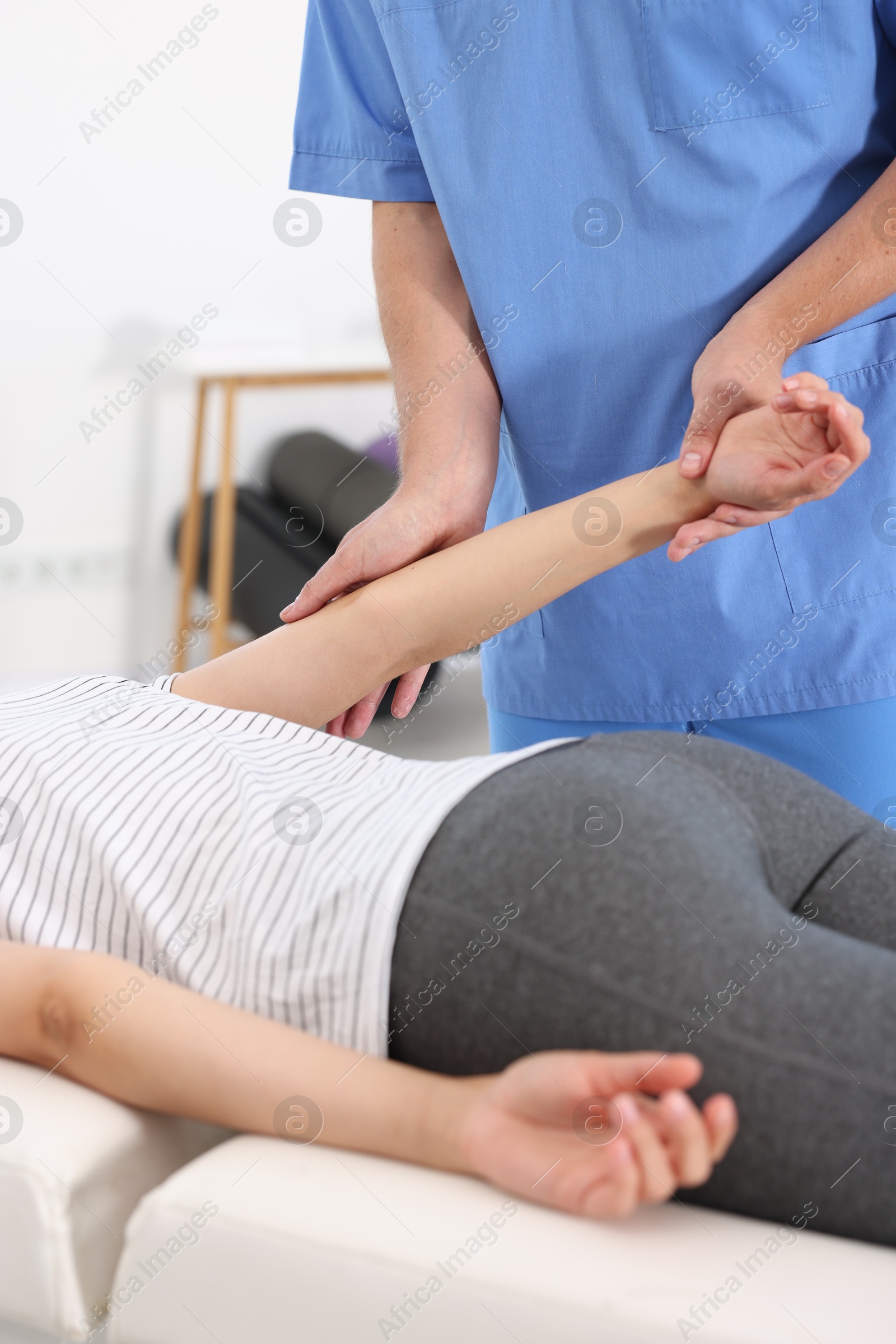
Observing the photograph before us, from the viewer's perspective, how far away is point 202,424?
10.0ft

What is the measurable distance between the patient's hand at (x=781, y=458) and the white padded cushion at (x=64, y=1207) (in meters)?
0.62

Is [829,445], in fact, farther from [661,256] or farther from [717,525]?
[661,256]

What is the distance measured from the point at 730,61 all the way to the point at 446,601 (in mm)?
565

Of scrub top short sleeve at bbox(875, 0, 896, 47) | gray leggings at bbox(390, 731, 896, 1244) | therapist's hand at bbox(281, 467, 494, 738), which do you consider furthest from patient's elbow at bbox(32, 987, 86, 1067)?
scrub top short sleeve at bbox(875, 0, 896, 47)

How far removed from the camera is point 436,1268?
0.54 meters

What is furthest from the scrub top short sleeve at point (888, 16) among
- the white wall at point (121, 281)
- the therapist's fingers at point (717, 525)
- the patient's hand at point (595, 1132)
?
the white wall at point (121, 281)

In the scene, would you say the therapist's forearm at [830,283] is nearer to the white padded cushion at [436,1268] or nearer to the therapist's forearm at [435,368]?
the therapist's forearm at [435,368]

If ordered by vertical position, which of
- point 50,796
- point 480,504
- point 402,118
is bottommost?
point 480,504

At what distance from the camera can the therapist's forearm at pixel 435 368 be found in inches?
45.4

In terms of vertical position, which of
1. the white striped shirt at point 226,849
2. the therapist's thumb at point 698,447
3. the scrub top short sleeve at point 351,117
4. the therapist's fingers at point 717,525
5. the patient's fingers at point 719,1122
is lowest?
the patient's fingers at point 719,1122

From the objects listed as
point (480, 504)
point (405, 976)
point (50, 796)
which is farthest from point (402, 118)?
point (405, 976)

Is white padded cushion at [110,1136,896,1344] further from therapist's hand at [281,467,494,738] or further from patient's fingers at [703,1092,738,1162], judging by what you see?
therapist's hand at [281,467,494,738]

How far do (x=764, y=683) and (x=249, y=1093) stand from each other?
0.66 m

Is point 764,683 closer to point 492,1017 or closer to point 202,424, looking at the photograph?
point 492,1017
